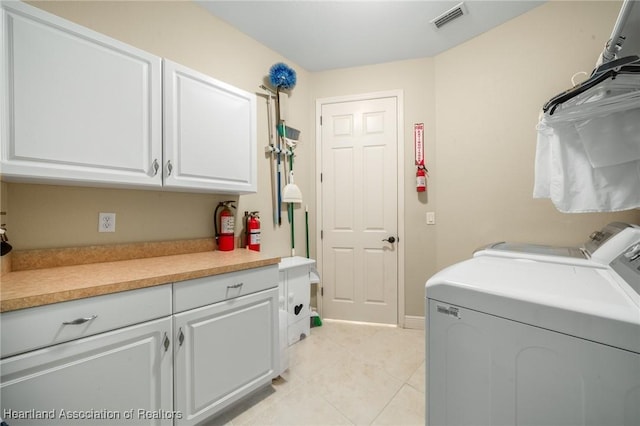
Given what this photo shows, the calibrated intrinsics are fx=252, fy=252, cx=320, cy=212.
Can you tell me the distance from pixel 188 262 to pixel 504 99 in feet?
9.13

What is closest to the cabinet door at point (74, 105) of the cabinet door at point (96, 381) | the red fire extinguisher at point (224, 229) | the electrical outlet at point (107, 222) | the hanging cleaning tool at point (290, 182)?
the electrical outlet at point (107, 222)

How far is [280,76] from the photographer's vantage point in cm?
238

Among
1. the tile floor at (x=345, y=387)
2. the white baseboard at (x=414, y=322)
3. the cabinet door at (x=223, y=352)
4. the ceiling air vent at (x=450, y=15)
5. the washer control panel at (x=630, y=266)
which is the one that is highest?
the ceiling air vent at (x=450, y=15)

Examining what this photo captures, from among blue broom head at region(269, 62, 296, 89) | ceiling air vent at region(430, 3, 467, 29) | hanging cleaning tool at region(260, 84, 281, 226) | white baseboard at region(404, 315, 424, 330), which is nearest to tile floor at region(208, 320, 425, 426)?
white baseboard at region(404, 315, 424, 330)

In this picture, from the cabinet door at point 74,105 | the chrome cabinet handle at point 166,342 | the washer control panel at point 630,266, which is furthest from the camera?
the chrome cabinet handle at point 166,342

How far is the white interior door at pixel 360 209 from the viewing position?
268cm

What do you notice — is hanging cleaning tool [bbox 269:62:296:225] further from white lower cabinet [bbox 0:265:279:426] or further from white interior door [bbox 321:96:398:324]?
white lower cabinet [bbox 0:265:279:426]

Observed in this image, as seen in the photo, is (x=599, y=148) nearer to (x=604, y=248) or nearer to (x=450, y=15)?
(x=604, y=248)

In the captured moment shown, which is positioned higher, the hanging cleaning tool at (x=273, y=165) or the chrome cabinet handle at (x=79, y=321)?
the hanging cleaning tool at (x=273, y=165)

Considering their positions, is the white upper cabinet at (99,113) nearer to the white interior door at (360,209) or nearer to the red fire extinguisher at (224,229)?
the red fire extinguisher at (224,229)

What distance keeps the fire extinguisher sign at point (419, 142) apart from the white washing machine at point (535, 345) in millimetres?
1643

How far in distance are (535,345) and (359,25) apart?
245 centimetres

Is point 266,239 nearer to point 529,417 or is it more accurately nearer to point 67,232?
point 67,232

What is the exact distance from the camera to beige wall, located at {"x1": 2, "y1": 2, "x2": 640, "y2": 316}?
1491 mm
